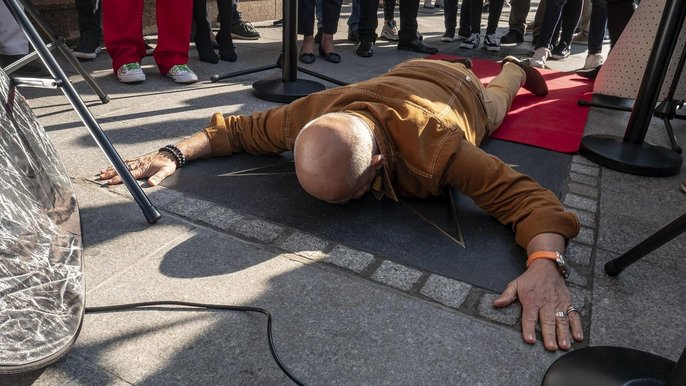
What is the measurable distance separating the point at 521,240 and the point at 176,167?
143 cm

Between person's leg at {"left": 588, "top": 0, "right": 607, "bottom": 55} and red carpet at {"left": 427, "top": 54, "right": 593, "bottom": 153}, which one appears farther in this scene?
person's leg at {"left": 588, "top": 0, "right": 607, "bottom": 55}

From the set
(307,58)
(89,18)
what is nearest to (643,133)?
(307,58)

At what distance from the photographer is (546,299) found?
1455 mm

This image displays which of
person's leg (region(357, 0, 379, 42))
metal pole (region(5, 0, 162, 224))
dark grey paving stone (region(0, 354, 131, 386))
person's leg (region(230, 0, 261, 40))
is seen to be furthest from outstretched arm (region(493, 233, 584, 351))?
person's leg (region(230, 0, 261, 40))

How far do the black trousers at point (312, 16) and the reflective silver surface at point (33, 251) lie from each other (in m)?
3.20

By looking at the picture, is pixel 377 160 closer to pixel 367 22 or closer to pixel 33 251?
pixel 33 251

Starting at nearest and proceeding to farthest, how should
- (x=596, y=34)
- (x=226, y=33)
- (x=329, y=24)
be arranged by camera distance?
(x=226, y=33), (x=329, y=24), (x=596, y=34)

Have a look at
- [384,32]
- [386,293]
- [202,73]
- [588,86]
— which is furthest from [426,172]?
[384,32]

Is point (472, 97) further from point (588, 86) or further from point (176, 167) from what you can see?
point (588, 86)

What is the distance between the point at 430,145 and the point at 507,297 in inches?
23.9

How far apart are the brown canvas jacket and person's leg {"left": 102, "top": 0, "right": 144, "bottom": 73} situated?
1673 mm

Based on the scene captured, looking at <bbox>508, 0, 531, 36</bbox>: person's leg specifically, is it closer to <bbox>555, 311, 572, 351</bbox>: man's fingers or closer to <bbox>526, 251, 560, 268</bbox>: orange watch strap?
<bbox>526, 251, 560, 268</bbox>: orange watch strap

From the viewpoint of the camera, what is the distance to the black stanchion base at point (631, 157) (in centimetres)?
249

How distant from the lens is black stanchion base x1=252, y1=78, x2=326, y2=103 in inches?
131
